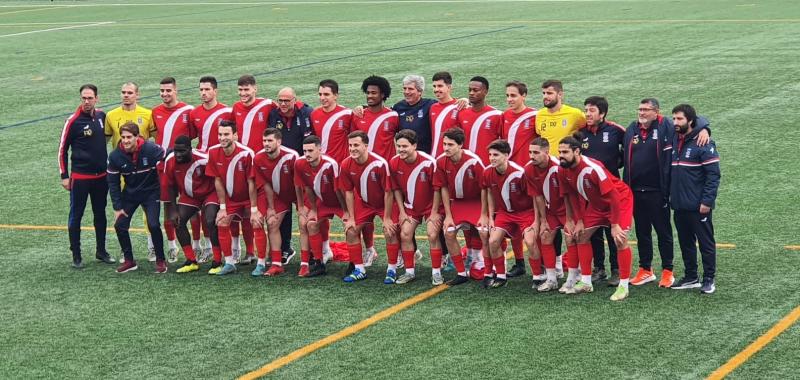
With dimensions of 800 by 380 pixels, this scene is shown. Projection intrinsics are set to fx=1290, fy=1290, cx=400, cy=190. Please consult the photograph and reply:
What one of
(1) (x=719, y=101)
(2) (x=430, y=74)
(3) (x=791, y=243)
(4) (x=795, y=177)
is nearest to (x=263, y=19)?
(2) (x=430, y=74)

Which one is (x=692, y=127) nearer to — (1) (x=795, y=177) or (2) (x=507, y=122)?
(2) (x=507, y=122)

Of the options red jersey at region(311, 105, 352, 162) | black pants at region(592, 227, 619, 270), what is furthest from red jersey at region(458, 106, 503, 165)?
black pants at region(592, 227, 619, 270)

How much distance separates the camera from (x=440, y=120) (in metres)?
13.9

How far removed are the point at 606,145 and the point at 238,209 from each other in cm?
408

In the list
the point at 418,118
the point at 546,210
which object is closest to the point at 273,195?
the point at 418,118

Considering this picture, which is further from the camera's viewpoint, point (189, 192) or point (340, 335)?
point (189, 192)

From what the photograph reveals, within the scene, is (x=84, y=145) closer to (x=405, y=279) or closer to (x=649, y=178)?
(x=405, y=279)

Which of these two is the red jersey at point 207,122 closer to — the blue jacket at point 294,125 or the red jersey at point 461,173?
the blue jacket at point 294,125

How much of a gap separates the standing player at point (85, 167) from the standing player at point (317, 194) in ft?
7.96

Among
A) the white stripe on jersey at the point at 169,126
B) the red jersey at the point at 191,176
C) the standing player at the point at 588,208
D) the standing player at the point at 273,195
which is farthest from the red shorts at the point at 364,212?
the white stripe on jersey at the point at 169,126

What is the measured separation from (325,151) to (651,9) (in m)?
29.5

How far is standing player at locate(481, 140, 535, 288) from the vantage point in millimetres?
12867

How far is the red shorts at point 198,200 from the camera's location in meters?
14.2

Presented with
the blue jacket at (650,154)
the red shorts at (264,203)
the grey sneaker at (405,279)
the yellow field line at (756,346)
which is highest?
the blue jacket at (650,154)
